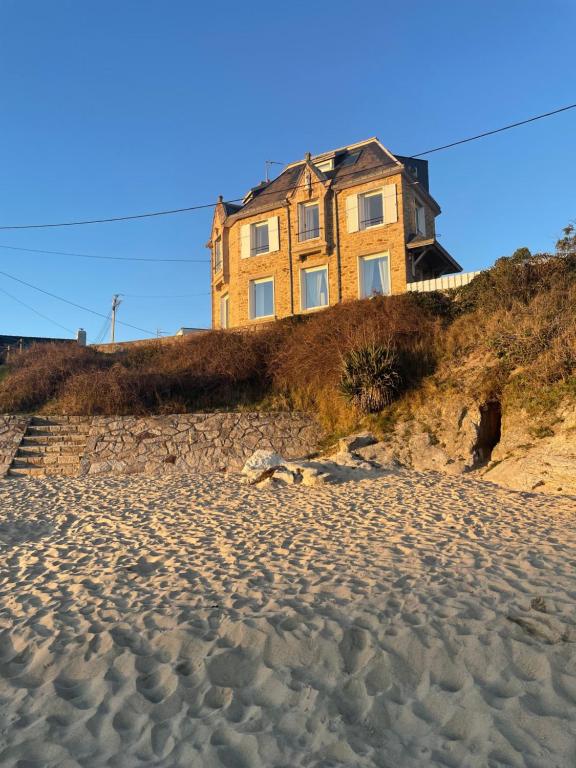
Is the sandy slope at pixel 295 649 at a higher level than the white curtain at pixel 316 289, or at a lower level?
lower

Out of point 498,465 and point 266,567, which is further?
point 498,465

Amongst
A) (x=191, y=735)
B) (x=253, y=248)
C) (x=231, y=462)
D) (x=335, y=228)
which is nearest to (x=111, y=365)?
(x=231, y=462)

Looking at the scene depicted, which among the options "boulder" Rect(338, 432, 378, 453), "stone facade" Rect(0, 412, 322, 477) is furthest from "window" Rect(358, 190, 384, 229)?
"boulder" Rect(338, 432, 378, 453)

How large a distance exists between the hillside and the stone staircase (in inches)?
31.6

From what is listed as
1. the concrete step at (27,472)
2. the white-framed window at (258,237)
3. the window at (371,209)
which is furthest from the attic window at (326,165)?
the concrete step at (27,472)

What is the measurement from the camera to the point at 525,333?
11719 millimetres

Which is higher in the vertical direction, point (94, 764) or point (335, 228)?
point (335, 228)

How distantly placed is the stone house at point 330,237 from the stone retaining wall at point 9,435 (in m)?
12.0

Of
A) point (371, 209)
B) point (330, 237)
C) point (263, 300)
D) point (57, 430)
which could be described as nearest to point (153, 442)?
point (57, 430)

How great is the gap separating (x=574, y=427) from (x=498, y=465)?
162 centimetres

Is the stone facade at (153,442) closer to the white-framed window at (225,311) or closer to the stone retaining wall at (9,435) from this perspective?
the stone retaining wall at (9,435)

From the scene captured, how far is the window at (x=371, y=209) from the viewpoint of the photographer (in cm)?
2228

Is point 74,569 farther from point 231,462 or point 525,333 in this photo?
point 525,333

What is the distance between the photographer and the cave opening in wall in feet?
36.7
